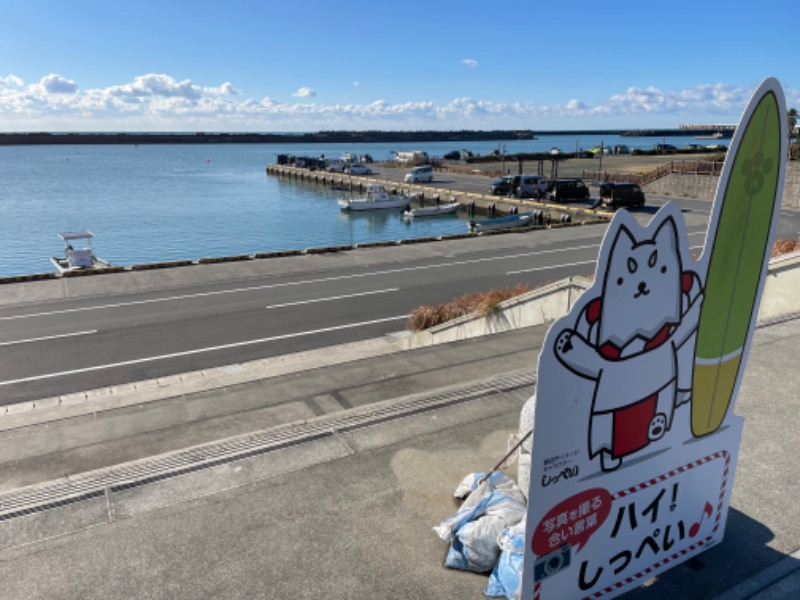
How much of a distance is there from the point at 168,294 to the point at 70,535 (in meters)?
16.2

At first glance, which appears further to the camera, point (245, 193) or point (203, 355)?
point (245, 193)

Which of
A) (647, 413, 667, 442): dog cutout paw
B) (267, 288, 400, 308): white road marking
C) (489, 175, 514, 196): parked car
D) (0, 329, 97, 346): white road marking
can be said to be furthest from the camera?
(489, 175, 514, 196): parked car

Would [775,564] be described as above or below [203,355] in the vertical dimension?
above

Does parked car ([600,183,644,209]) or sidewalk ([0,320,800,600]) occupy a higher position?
parked car ([600,183,644,209])

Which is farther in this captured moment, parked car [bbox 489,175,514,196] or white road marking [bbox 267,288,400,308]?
parked car [bbox 489,175,514,196]

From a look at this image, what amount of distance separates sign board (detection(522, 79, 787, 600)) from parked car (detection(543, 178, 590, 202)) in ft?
133

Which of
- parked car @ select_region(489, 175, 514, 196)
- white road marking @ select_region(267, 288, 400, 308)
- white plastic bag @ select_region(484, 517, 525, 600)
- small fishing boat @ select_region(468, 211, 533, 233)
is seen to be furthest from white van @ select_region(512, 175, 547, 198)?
white plastic bag @ select_region(484, 517, 525, 600)

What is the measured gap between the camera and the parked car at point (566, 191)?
1706 inches

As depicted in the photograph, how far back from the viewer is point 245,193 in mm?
78938

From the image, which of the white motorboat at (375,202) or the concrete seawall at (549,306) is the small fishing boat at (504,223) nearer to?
the white motorboat at (375,202)

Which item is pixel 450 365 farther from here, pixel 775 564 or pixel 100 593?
pixel 100 593

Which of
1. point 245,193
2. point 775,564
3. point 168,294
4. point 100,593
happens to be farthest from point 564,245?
point 245,193

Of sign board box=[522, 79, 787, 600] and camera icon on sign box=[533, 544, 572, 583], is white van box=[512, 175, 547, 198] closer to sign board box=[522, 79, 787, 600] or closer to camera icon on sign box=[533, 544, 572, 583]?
sign board box=[522, 79, 787, 600]

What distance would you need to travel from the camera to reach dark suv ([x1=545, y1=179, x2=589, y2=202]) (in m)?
43.3
